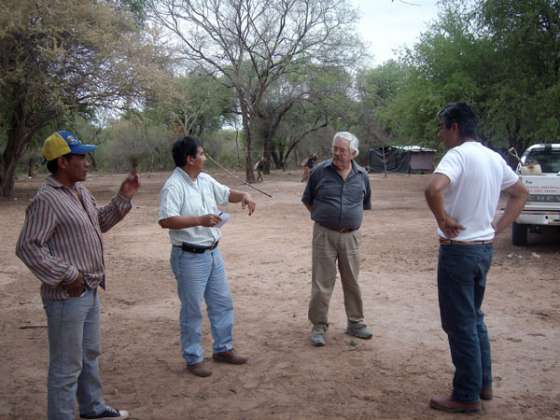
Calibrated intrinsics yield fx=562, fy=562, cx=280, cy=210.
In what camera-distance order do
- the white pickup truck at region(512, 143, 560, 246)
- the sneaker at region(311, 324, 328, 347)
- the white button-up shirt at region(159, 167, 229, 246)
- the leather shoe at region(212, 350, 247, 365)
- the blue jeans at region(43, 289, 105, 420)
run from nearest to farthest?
the blue jeans at region(43, 289, 105, 420), the white button-up shirt at region(159, 167, 229, 246), the leather shoe at region(212, 350, 247, 365), the sneaker at region(311, 324, 328, 347), the white pickup truck at region(512, 143, 560, 246)

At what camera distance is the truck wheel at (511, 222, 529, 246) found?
885cm

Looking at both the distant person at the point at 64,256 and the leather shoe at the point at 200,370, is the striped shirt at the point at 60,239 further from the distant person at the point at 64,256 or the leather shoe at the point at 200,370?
the leather shoe at the point at 200,370

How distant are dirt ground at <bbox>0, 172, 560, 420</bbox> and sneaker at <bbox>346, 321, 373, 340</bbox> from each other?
0.10 m

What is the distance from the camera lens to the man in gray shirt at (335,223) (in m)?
4.67

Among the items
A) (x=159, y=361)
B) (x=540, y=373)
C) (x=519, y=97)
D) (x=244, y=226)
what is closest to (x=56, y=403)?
(x=159, y=361)

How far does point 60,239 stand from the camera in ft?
9.42

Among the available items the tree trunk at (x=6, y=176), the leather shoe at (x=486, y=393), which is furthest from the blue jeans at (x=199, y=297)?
the tree trunk at (x=6, y=176)

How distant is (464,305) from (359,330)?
1722mm

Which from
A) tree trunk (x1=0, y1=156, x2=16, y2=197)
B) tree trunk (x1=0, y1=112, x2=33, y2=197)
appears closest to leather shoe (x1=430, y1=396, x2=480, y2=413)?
tree trunk (x1=0, y1=112, x2=33, y2=197)

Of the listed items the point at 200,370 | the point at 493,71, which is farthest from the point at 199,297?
the point at 493,71

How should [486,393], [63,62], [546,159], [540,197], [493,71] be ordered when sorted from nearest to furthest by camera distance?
[486,393], [540,197], [546,159], [63,62], [493,71]

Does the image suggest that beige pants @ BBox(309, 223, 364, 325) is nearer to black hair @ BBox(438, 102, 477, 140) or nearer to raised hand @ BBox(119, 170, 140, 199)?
black hair @ BBox(438, 102, 477, 140)

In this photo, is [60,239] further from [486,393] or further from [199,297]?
[486,393]

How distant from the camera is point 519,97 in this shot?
1530 cm
